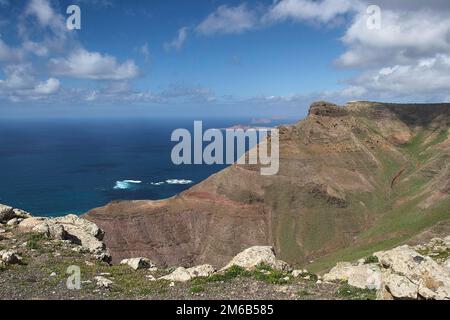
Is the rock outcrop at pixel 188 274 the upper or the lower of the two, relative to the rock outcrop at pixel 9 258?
lower

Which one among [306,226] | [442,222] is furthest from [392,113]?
[442,222]

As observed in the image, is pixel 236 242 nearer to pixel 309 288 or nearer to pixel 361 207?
pixel 361 207

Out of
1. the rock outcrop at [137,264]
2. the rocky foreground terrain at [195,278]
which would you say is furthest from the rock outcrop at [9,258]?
the rock outcrop at [137,264]

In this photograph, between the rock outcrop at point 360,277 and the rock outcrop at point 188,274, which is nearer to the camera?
the rock outcrop at point 360,277

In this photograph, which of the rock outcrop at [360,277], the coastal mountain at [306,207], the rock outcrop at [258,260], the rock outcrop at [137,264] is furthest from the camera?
the coastal mountain at [306,207]

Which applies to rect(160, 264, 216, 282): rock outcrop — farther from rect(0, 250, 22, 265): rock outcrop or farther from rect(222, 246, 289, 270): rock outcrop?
rect(0, 250, 22, 265): rock outcrop

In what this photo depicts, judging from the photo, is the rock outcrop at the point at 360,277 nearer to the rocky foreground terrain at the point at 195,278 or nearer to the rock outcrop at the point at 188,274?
the rocky foreground terrain at the point at 195,278

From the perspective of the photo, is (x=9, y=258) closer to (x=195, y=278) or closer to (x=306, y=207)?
(x=195, y=278)
